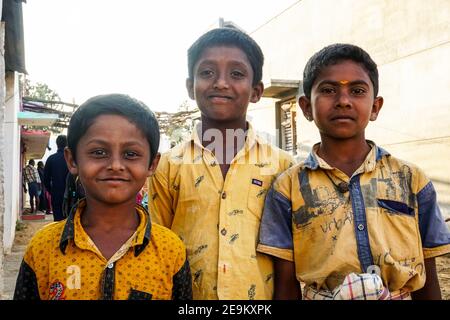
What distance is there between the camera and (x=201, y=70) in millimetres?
1784

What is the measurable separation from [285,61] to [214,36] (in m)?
8.62

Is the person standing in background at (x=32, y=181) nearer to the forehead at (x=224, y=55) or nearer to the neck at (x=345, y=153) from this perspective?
the forehead at (x=224, y=55)

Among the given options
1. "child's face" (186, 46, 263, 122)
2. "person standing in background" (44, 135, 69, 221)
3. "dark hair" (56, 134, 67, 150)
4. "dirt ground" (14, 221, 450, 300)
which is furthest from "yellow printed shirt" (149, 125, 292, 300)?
"person standing in background" (44, 135, 69, 221)

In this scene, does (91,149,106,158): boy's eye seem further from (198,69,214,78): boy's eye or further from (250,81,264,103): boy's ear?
(250,81,264,103): boy's ear

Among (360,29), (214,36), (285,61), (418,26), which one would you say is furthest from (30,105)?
(214,36)

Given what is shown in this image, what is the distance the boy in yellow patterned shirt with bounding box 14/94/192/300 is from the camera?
1310 millimetres

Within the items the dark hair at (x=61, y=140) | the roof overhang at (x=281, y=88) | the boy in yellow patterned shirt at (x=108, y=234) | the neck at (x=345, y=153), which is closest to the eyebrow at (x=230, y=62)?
the boy in yellow patterned shirt at (x=108, y=234)

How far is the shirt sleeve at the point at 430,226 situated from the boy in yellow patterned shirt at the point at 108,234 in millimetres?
892

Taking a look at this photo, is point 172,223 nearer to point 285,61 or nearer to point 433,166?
point 433,166

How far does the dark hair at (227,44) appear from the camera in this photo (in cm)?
180

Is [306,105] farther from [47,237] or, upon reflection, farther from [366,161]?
[47,237]

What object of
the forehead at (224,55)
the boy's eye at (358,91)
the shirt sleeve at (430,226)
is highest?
the forehead at (224,55)

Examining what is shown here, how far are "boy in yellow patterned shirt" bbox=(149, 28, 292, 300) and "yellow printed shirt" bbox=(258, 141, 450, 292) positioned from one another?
0.30ft

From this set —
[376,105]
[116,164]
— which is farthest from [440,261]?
[116,164]
